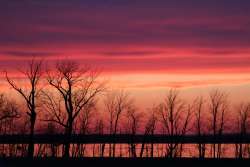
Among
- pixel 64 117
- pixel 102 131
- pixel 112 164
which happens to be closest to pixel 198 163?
pixel 112 164

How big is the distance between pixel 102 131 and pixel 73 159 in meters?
51.2

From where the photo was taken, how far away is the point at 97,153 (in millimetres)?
93062

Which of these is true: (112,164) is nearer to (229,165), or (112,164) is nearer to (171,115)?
(229,165)

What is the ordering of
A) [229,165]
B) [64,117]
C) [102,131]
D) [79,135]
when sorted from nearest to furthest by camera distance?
[229,165], [64,117], [79,135], [102,131]

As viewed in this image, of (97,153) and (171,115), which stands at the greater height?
(171,115)

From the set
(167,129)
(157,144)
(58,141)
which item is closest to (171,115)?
(167,129)

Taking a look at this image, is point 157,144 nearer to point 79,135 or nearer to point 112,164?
Answer: point 79,135

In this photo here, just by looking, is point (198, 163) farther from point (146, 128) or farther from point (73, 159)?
point (146, 128)

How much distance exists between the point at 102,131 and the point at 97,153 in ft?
13.8

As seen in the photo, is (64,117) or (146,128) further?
(146,128)

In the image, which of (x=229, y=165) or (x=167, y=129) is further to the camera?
(x=167, y=129)

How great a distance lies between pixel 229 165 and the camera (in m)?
42.3

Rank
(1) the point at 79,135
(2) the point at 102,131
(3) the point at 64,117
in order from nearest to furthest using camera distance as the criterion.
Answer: (3) the point at 64,117 < (1) the point at 79,135 < (2) the point at 102,131

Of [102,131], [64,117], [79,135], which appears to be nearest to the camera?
[64,117]
